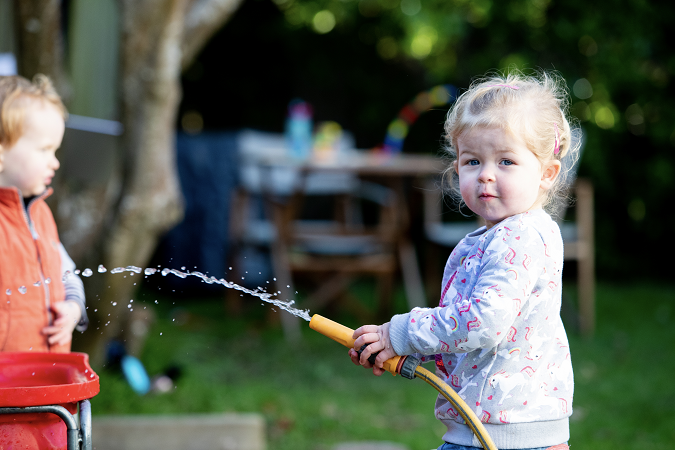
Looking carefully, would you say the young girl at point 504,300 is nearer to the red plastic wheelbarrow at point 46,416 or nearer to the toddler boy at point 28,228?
the red plastic wheelbarrow at point 46,416

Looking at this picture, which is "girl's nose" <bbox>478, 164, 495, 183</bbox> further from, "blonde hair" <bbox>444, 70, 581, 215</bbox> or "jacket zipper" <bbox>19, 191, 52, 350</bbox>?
"jacket zipper" <bbox>19, 191, 52, 350</bbox>

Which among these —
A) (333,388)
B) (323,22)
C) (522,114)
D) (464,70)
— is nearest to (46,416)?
(522,114)

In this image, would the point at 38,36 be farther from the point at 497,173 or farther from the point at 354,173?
the point at 354,173

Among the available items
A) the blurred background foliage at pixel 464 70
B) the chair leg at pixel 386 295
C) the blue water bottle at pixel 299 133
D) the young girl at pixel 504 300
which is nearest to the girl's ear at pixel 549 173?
the young girl at pixel 504 300

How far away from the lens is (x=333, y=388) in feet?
11.8

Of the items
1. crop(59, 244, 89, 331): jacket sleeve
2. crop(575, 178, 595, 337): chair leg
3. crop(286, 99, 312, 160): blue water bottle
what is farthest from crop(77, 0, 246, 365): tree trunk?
crop(575, 178, 595, 337): chair leg

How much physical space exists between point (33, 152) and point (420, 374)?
984mm

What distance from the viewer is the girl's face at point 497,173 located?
4.39ft

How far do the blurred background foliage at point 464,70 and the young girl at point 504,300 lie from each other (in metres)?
5.14

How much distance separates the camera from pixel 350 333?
4.37 ft

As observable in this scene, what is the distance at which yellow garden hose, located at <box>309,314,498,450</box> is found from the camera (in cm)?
121

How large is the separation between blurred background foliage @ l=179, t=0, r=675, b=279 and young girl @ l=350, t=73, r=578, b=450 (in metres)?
5.14

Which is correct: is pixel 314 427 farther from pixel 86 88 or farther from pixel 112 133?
pixel 86 88

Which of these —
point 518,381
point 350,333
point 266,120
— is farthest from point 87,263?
point 266,120
